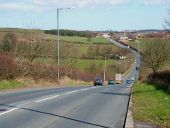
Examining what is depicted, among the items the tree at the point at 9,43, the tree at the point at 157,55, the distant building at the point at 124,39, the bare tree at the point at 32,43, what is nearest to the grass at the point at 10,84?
the bare tree at the point at 32,43

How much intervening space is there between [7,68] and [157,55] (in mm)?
47033

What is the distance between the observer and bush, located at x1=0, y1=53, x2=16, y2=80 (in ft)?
133

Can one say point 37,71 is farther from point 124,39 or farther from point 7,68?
point 124,39

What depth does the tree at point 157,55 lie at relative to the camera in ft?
267

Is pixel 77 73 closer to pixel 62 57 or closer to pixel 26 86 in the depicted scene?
pixel 62 57

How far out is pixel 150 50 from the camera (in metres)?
84.0

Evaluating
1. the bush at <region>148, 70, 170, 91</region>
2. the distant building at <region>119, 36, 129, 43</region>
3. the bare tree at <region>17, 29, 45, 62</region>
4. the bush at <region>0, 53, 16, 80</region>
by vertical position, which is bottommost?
the bush at <region>148, 70, 170, 91</region>

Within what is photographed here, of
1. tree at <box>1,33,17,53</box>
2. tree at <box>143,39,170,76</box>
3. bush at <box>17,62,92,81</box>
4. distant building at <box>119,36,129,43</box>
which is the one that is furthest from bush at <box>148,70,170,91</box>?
distant building at <box>119,36,129,43</box>

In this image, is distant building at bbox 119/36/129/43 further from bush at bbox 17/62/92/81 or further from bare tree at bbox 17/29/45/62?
bush at bbox 17/62/92/81

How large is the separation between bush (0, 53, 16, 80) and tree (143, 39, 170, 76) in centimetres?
4176

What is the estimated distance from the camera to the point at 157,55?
274ft

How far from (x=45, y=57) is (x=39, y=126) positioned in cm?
5750

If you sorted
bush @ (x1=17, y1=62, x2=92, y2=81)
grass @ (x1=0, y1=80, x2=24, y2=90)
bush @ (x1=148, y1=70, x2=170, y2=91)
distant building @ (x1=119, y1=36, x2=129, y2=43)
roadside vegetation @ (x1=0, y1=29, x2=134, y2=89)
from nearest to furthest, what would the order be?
bush @ (x1=148, y1=70, x2=170, y2=91)
grass @ (x1=0, y1=80, x2=24, y2=90)
roadside vegetation @ (x1=0, y1=29, x2=134, y2=89)
bush @ (x1=17, y1=62, x2=92, y2=81)
distant building @ (x1=119, y1=36, x2=129, y2=43)

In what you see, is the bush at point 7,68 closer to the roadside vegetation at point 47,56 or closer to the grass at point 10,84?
the roadside vegetation at point 47,56
